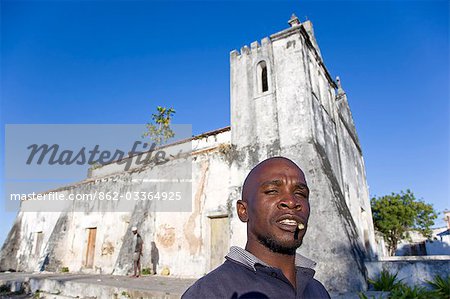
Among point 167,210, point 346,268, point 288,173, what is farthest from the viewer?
point 167,210

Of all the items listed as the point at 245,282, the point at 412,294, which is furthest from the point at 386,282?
the point at 245,282

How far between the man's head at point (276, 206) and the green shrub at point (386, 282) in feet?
20.2

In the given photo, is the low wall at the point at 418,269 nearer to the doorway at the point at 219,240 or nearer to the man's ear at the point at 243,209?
the doorway at the point at 219,240

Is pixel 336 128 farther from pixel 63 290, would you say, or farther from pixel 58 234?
pixel 58 234

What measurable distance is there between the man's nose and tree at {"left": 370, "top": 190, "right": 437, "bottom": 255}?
76.1 feet

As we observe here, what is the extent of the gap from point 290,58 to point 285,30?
1.21 meters

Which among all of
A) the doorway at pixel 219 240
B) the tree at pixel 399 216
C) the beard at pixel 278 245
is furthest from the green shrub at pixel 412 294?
the tree at pixel 399 216

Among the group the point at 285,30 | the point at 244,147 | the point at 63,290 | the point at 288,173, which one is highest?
the point at 285,30

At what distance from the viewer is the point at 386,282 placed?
641 cm

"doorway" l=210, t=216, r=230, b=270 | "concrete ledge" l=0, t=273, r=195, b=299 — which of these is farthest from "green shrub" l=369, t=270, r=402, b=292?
"doorway" l=210, t=216, r=230, b=270

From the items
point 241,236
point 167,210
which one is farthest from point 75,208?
point 241,236

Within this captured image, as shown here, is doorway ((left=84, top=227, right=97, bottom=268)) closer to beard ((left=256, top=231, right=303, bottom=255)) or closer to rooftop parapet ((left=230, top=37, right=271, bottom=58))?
rooftop parapet ((left=230, top=37, right=271, bottom=58))

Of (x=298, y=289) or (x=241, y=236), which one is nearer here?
(x=298, y=289)

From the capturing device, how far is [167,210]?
11.6m
